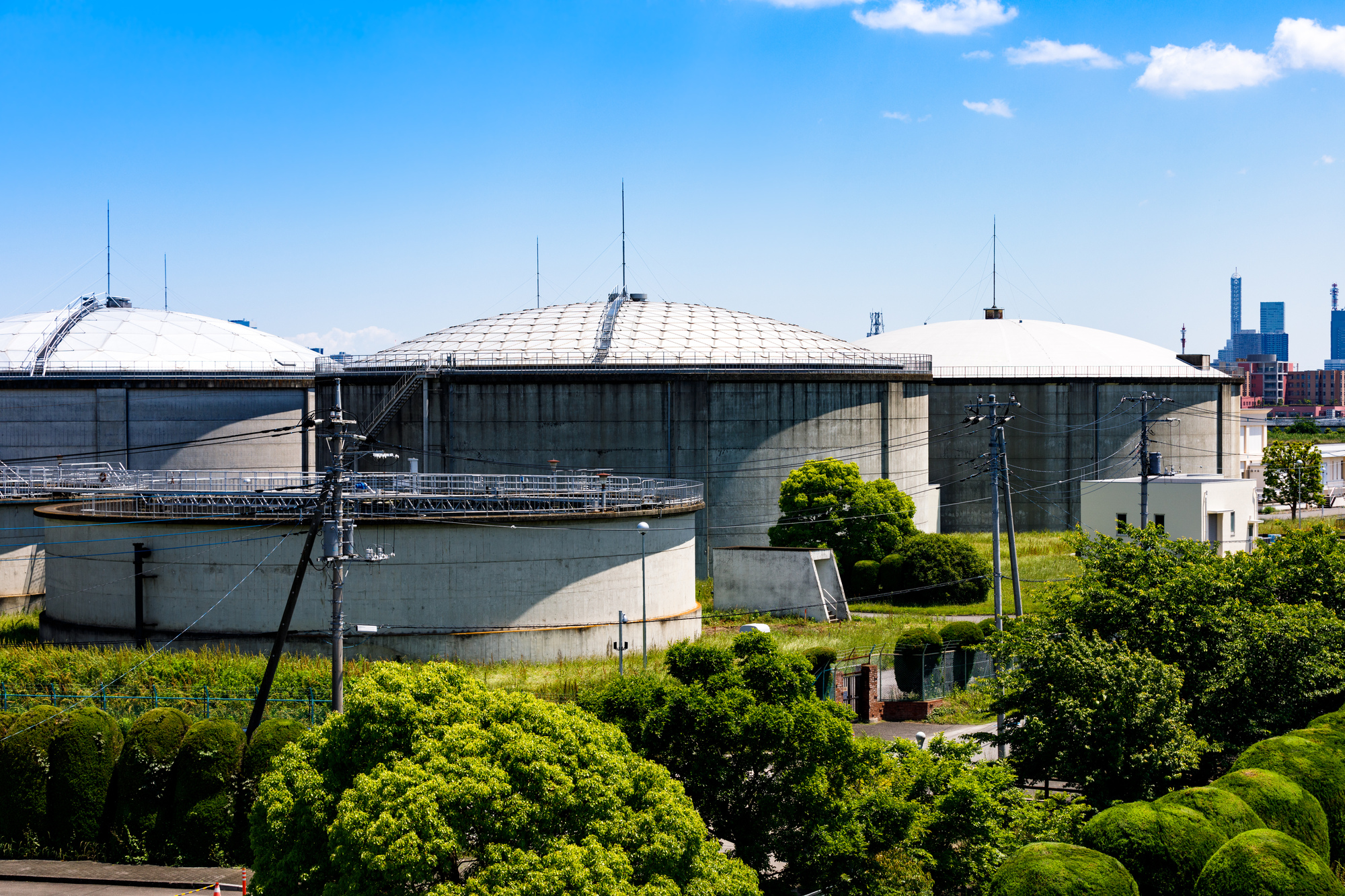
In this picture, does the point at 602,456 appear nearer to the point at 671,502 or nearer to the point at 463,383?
the point at 463,383

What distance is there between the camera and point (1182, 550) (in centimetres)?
3378

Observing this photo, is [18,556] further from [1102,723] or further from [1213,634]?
[1213,634]

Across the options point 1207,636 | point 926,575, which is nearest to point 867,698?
point 1207,636

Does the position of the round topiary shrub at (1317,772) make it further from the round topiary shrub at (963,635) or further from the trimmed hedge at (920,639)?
the round topiary shrub at (963,635)

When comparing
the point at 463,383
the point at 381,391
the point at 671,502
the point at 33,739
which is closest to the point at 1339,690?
the point at 671,502

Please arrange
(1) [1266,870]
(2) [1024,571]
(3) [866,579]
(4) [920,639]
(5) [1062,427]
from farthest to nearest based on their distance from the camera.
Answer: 1. (5) [1062,427]
2. (2) [1024,571]
3. (3) [866,579]
4. (4) [920,639]
5. (1) [1266,870]

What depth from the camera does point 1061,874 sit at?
1820cm

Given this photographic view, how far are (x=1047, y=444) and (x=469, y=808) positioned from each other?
234 ft

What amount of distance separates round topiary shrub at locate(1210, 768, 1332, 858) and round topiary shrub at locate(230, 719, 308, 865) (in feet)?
62.5

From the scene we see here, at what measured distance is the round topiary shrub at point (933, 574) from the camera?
56.8m

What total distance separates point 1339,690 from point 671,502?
965 inches

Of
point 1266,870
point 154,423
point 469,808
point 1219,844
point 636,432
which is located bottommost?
point 1219,844

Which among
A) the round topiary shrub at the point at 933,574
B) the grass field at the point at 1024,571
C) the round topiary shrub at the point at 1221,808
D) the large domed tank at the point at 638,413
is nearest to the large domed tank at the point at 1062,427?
the grass field at the point at 1024,571

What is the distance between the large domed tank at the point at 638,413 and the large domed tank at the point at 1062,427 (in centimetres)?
1637
